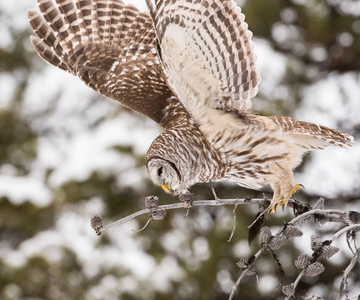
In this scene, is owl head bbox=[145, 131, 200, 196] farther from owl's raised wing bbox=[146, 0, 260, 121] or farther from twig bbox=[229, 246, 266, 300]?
twig bbox=[229, 246, 266, 300]

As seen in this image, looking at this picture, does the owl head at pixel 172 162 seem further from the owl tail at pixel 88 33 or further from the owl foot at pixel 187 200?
the owl tail at pixel 88 33

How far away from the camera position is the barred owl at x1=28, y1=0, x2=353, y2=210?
2.89m

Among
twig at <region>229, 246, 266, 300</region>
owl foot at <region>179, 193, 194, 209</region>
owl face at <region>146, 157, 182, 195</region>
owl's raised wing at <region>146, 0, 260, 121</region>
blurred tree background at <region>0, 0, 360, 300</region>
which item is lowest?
blurred tree background at <region>0, 0, 360, 300</region>

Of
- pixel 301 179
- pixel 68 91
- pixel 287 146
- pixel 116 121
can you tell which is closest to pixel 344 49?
pixel 301 179

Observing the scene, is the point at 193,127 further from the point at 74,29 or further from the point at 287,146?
the point at 74,29

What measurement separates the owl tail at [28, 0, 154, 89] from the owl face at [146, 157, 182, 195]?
1.00 meters

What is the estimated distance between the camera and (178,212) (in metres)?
6.82

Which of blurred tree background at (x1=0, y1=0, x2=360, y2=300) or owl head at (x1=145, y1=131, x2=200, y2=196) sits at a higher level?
owl head at (x1=145, y1=131, x2=200, y2=196)

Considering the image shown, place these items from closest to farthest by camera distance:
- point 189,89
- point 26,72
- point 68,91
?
point 189,89 → point 26,72 → point 68,91

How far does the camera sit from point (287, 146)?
3426 millimetres

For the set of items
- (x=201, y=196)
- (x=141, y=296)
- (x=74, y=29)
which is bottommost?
(x=141, y=296)

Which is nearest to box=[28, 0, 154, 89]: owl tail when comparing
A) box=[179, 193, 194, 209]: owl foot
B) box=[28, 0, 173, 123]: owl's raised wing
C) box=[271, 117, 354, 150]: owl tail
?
box=[28, 0, 173, 123]: owl's raised wing

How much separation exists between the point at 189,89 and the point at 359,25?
403cm

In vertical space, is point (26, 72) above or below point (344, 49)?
A: below
